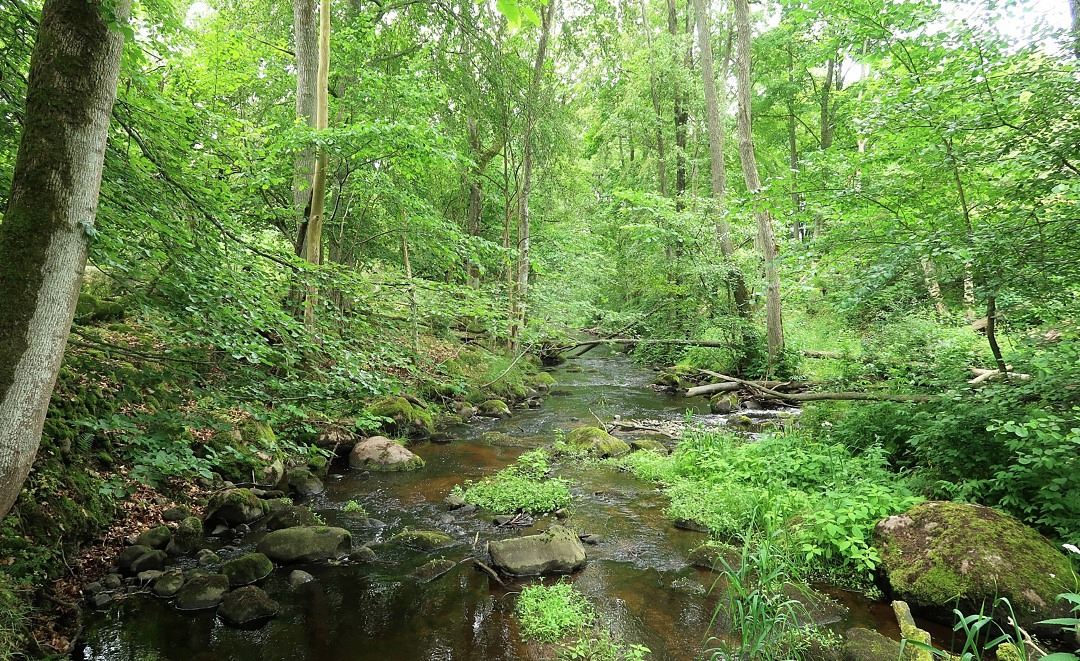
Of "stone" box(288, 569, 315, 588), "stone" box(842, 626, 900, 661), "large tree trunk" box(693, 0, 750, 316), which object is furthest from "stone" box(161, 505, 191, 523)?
"large tree trunk" box(693, 0, 750, 316)

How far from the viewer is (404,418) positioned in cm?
1069

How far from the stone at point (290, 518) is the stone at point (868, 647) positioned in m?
5.68

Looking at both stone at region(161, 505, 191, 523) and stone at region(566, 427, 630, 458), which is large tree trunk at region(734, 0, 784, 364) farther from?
stone at region(161, 505, 191, 523)

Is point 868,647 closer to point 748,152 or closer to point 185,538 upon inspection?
point 185,538

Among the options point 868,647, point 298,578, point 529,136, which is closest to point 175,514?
point 298,578

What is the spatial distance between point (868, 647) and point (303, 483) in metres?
7.06

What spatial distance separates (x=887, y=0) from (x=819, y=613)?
781 cm

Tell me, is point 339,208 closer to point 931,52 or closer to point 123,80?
point 123,80

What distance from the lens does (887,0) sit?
7137 mm

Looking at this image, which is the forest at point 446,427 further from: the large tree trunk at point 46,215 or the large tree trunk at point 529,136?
the large tree trunk at point 529,136

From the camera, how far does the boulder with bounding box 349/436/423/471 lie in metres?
8.73

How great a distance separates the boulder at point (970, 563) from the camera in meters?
4.15

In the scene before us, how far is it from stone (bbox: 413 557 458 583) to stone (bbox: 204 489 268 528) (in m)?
2.46

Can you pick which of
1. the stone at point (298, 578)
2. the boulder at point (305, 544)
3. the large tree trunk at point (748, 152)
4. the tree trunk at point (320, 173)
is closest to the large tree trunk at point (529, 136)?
the large tree trunk at point (748, 152)
